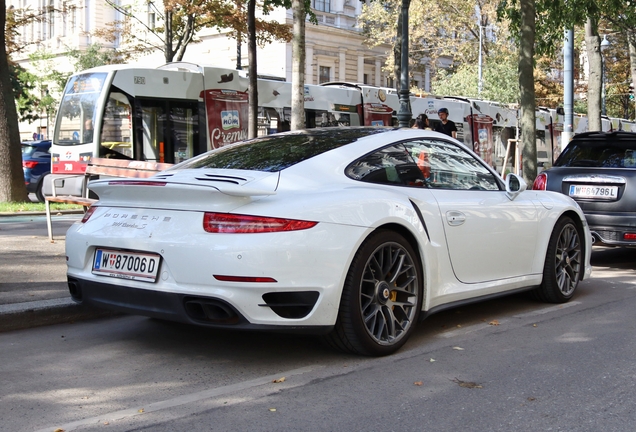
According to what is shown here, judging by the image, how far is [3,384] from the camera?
443 centimetres

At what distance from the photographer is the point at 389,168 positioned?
5.34 metres

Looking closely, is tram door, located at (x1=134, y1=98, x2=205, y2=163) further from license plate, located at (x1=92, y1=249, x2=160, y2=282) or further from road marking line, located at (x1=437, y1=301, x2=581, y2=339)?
license plate, located at (x1=92, y1=249, x2=160, y2=282)

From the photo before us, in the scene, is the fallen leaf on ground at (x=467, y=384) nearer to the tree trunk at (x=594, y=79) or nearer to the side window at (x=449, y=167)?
the side window at (x=449, y=167)

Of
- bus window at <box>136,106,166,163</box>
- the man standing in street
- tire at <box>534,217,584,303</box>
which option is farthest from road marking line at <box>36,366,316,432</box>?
bus window at <box>136,106,166,163</box>

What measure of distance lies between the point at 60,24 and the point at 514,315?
6256 centimetres

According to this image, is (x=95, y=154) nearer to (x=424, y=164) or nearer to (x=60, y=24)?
(x=424, y=164)

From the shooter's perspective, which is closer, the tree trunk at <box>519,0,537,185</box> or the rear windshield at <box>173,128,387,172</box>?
the rear windshield at <box>173,128,387,172</box>

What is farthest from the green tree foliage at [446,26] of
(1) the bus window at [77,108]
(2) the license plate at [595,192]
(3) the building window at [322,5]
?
(2) the license plate at [595,192]

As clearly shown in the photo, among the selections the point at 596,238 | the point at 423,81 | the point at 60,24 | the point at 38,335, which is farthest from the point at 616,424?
the point at 60,24

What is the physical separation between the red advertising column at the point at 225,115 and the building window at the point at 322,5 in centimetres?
3125

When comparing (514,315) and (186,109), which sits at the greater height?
(186,109)

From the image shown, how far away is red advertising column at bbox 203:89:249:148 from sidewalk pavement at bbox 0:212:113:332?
9.96 m

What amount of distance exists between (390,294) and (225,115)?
16663 mm

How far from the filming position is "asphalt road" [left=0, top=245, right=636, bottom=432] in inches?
150
